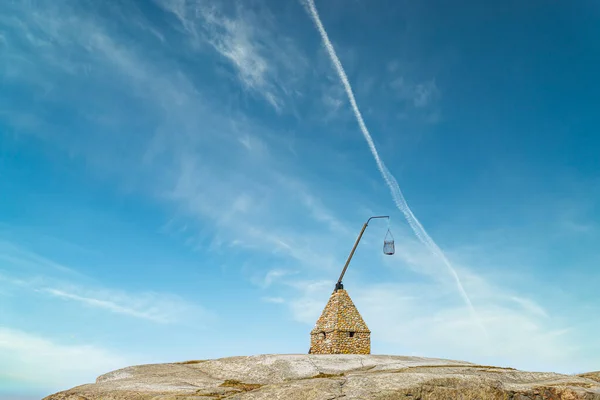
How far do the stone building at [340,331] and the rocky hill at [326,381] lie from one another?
26.2 ft

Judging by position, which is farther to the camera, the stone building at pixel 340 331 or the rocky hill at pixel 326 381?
the stone building at pixel 340 331

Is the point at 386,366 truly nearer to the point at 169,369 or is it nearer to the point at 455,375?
the point at 455,375

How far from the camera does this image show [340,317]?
91.7 ft

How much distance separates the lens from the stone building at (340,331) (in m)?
27.3

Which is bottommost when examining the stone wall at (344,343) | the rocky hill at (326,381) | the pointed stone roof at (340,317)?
the rocky hill at (326,381)

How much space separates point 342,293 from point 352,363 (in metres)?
11.1

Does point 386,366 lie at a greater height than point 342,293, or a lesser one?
lesser

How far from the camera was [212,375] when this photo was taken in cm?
1734

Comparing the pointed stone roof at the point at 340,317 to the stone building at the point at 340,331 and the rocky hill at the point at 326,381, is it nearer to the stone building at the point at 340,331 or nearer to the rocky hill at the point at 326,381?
the stone building at the point at 340,331

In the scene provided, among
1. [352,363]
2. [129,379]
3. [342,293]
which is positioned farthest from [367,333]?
[129,379]

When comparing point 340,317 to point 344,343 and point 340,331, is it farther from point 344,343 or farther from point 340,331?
point 344,343

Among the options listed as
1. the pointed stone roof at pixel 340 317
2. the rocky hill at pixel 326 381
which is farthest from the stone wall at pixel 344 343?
the rocky hill at pixel 326 381

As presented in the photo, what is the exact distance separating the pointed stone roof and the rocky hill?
8.19 m

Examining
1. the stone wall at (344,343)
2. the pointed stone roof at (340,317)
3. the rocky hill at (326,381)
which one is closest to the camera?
the rocky hill at (326,381)
